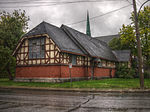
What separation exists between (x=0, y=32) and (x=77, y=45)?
12.2 metres

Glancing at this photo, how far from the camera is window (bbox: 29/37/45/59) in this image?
21.2m

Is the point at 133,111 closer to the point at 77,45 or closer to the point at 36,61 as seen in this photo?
the point at 36,61

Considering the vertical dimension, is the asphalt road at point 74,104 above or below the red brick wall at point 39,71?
below

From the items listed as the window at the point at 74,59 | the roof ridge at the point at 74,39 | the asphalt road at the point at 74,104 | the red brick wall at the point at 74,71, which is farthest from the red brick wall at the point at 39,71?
the asphalt road at the point at 74,104

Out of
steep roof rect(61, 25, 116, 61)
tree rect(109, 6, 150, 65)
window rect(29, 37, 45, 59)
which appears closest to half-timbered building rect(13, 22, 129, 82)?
window rect(29, 37, 45, 59)

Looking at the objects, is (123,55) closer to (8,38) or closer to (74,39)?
(74,39)

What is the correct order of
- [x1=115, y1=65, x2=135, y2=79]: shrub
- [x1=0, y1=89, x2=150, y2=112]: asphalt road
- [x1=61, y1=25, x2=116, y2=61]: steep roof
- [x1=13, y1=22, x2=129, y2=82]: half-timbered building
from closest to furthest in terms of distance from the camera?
[x1=0, y1=89, x2=150, y2=112]: asphalt road → [x1=13, y1=22, x2=129, y2=82]: half-timbered building → [x1=61, y1=25, x2=116, y2=61]: steep roof → [x1=115, y1=65, x2=135, y2=79]: shrub

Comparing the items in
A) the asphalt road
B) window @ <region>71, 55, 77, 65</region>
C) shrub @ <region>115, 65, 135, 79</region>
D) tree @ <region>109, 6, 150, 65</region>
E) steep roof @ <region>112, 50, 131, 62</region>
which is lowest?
the asphalt road

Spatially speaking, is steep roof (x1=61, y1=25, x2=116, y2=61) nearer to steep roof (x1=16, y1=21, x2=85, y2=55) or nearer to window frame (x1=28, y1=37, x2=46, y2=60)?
steep roof (x1=16, y1=21, x2=85, y2=55)

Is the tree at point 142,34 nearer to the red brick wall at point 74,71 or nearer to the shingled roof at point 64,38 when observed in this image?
the shingled roof at point 64,38

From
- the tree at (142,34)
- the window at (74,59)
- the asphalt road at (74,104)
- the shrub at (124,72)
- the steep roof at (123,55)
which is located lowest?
the asphalt road at (74,104)

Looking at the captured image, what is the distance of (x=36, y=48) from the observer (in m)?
21.7

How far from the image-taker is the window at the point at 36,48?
21219 millimetres

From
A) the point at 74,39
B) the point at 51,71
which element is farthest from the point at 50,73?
the point at 74,39
